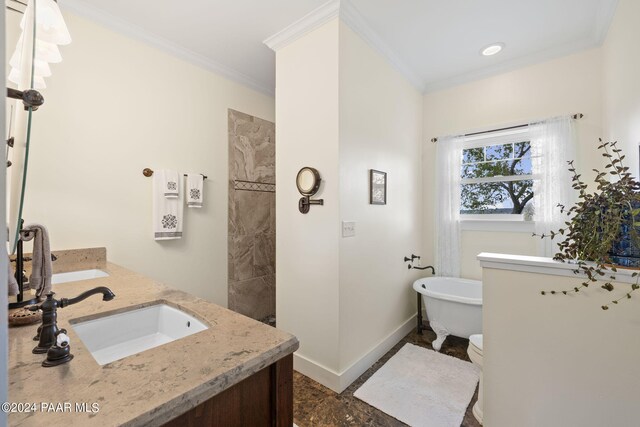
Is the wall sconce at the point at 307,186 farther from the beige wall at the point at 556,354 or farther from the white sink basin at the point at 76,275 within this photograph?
the white sink basin at the point at 76,275

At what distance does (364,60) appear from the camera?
2.22m

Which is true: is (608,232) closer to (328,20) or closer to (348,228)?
(348,228)

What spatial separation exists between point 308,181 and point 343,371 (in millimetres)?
1403

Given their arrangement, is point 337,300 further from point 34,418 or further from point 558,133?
point 558,133

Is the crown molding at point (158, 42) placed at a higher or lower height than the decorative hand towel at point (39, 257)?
higher

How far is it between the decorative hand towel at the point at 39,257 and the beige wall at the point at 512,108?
10.3ft

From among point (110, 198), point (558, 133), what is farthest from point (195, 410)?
point (558, 133)

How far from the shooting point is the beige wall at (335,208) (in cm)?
200

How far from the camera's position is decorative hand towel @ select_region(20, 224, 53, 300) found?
2.94ft

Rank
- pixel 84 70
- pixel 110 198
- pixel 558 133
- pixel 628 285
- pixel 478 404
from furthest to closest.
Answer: pixel 558 133 → pixel 110 198 → pixel 84 70 → pixel 478 404 → pixel 628 285

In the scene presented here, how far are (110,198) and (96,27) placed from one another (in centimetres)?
123

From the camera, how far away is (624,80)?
69.6 inches

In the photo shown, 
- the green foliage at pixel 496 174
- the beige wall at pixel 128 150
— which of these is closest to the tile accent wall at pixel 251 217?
the beige wall at pixel 128 150

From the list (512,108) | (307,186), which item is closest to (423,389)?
(307,186)
